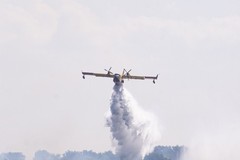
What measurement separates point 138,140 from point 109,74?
2387 cm

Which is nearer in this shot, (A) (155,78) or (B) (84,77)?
(B) (84,77)

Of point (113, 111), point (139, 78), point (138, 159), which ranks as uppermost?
point (139, 78)

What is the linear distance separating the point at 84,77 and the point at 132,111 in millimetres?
17866

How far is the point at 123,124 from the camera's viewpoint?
170125 millimetres

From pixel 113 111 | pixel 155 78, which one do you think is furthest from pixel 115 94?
pixel 155 78

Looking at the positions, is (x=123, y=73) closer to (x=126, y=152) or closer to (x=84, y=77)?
(x=84, y=77)

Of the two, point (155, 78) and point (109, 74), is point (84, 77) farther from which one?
Answer: point (155, 78)

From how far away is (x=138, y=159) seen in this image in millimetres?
174500

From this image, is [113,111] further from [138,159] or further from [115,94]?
[138,159]

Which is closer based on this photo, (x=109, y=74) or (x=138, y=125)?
(x=109, y=74)

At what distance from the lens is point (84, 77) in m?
166

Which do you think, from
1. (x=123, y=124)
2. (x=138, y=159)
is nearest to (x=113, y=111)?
(x=123, y=124)

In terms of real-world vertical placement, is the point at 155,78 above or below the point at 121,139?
above

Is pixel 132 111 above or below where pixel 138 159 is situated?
above
